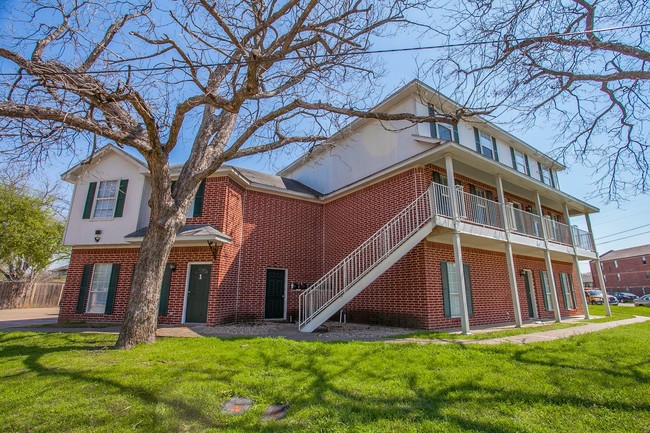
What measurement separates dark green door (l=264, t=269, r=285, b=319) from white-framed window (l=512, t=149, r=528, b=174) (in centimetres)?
1190

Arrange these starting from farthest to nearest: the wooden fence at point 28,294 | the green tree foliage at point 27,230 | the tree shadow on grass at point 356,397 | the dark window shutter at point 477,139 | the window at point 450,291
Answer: the wooden fence at point 28,294, the green tree foliage at point 27,230, the dark window shutter at point 477,139, the window at point 450,291, the tree shadow on grass at point 356,397

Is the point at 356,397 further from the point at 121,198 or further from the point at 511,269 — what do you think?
the point at 121,198

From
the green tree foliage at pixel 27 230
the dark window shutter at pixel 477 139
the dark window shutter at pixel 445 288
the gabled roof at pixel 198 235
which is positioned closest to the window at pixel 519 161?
the dark window shutter at pixel 477 139

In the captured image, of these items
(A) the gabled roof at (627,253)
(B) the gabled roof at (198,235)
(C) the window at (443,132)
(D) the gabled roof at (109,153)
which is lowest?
(B) the gabled roof at (198,235)

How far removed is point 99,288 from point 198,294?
177 inches

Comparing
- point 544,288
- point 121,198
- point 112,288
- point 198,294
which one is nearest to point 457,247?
point 198,294

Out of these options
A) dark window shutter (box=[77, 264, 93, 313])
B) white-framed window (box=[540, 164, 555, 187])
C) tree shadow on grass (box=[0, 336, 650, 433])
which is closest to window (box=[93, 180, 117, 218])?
dark window shutter (box=[77, 264, 93, 313])

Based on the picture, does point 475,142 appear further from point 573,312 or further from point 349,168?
point 573,312

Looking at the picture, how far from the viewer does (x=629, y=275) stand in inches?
2014

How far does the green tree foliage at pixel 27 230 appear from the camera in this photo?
2073 centimetres

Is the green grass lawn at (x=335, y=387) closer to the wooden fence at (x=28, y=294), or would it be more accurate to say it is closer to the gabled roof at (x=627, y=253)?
the wooden fence at (x=28, y=294)

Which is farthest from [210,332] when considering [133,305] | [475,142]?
[475,142]

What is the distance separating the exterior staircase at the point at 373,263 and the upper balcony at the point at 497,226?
479 mm

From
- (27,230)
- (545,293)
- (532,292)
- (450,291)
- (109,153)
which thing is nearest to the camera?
(450,291)
